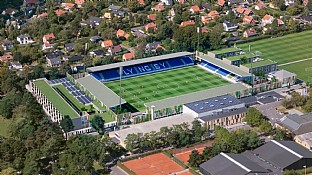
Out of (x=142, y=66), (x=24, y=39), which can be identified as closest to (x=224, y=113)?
(x=142, y=66)

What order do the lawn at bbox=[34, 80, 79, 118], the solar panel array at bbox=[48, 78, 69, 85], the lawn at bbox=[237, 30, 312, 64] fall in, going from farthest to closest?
the lawn at bbox=[237, 30, 312, 64] < the solar panel array at bbox=[48, 78, 69, 85] < the lawn at bbox=[34, 80, 79, 118]

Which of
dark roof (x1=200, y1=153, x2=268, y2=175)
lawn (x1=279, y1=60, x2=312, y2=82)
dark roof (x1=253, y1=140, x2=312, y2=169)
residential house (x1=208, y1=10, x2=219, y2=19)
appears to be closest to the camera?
dark roof (x1=200, y1=153, x2=268, y2=175)

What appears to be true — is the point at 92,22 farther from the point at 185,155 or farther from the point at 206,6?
the point at 185,155

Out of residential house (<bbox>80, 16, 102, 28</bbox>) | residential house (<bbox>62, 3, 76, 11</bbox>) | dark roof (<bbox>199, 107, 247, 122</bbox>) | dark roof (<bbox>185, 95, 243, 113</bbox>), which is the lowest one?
dark roof (<bbox>199, 107, 247, 122</bbox>)

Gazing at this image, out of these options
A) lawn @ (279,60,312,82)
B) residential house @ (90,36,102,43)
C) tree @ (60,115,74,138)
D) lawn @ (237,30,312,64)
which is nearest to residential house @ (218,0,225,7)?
Result: lawn @ (237,30,312,64)

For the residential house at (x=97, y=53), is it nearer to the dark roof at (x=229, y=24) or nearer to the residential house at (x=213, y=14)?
the dark roof at (x=229, y=24)

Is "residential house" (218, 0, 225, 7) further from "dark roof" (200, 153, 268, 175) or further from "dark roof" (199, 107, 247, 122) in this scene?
"dark roof" (200, 153, 268, 175)
